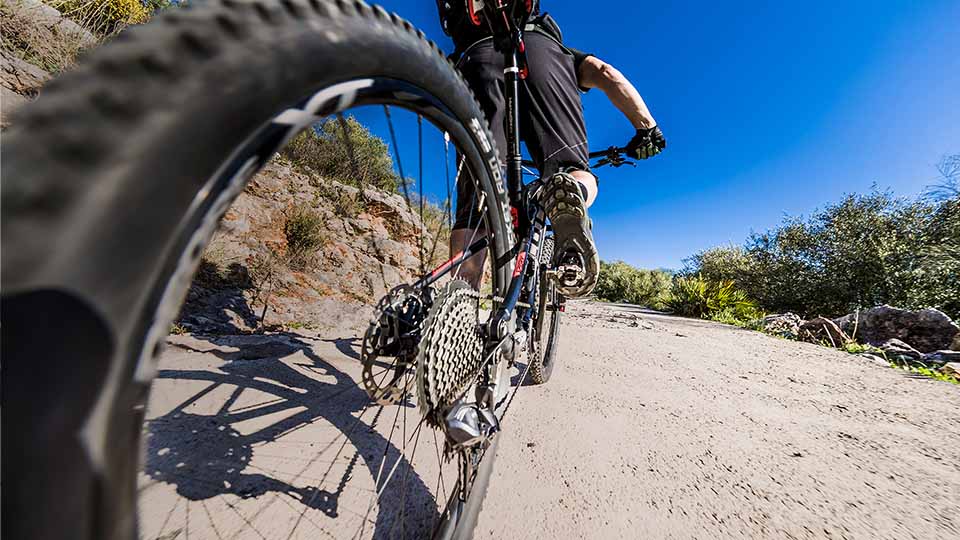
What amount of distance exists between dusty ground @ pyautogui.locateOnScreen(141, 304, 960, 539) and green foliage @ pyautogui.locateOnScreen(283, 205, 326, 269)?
4.73 feet

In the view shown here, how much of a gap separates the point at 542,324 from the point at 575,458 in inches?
28.2

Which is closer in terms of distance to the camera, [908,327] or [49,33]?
[49,33]

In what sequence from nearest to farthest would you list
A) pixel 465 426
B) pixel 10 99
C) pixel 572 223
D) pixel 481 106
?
pixel 465 426, pixel 572 223, pixel 481 106, pixel 10 99

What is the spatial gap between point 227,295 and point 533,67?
288 cm

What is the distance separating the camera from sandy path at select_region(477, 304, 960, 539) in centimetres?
87

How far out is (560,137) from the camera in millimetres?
1431

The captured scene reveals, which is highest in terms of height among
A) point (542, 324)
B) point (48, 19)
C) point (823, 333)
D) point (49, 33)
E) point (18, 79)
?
point (48, 19)

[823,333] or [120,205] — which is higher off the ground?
[120,205]

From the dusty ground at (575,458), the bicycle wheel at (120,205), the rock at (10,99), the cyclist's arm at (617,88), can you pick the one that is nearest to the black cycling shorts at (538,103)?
the cyclist's arm at (617,88)

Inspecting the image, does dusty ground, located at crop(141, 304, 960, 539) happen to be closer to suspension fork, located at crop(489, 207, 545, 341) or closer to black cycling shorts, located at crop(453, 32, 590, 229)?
suspension fork, located at crop(489, 207, 545, 341)

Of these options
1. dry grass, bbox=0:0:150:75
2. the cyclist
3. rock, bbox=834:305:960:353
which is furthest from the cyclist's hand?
rock, bbox=834:305:960:353

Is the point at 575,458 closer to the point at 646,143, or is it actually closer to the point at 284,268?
the point at 646,143

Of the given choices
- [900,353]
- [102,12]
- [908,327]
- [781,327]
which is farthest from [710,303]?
[102,12]

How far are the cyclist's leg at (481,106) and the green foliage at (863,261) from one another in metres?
11.4
